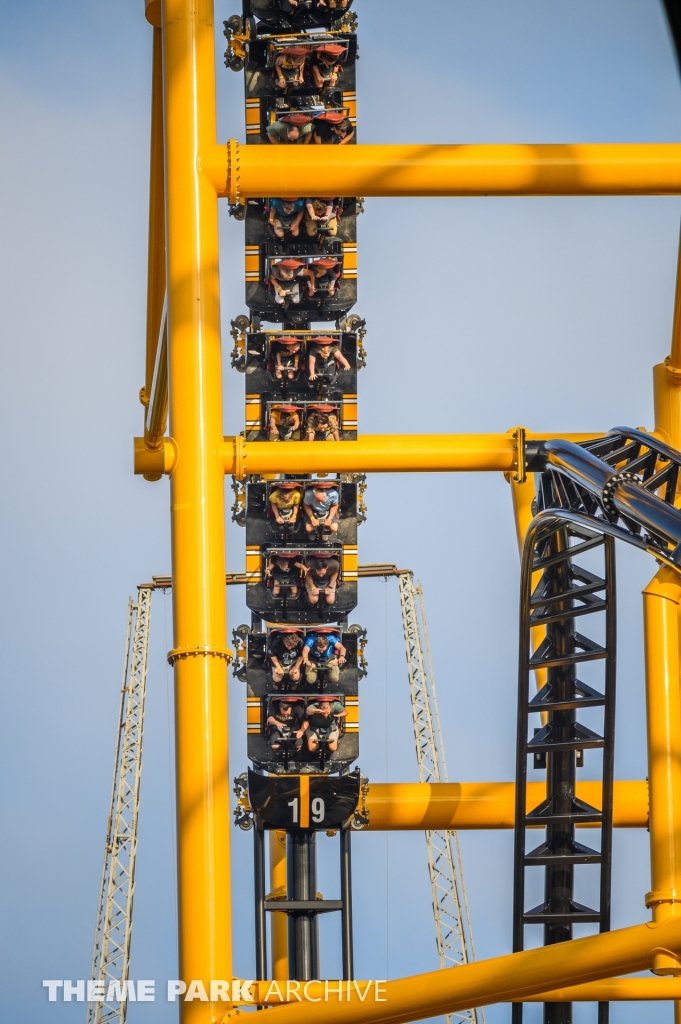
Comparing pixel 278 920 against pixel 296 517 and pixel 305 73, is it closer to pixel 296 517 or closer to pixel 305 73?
pixel 296 517

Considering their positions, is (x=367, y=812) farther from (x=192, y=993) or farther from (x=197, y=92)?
(x=197, y=92)

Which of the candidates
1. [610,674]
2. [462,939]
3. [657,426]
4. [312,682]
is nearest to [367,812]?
[312,682]

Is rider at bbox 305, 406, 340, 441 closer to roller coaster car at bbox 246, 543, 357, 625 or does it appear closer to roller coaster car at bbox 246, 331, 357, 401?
roller coaster car at bbox 246, 331, 357, 401

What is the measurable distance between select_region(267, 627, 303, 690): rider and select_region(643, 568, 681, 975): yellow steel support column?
2.87m

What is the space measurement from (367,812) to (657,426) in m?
4.24

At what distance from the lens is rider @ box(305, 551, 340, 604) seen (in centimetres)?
1266

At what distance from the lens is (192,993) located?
974cm

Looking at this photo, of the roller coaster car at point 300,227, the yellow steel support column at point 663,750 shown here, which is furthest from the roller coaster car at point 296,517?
the yellow steel support column at point 663,750

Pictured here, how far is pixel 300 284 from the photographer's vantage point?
12.7m

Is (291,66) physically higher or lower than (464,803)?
higher

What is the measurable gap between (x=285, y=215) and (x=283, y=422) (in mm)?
1633

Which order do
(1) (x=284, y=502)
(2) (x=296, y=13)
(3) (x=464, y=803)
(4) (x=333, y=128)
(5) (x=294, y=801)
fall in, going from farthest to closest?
1. (3) (x=464, y=803)
2. (1) (x=284, y=502)
3. (2) (x=296, y=13)
4. (5) (x=294, y=801)
5. (4) (x=333, y=128)

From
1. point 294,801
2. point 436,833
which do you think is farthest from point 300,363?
point 436,833

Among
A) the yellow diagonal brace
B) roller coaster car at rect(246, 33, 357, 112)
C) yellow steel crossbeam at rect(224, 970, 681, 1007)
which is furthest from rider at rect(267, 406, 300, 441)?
the yellow diagonal brace
